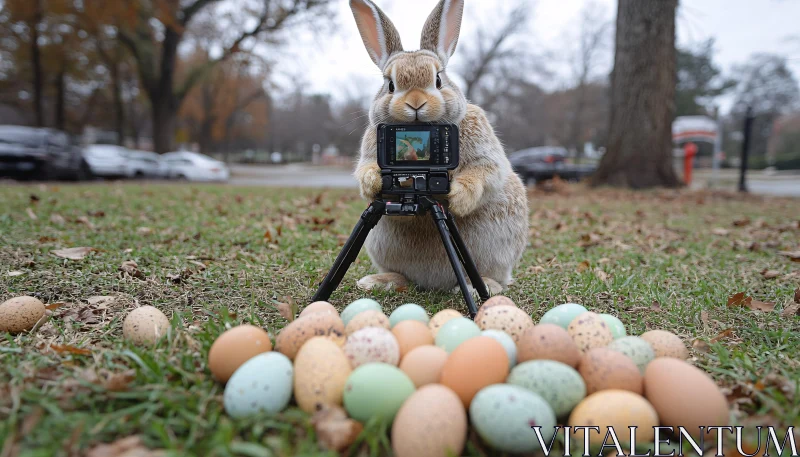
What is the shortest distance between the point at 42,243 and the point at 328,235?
2099mm

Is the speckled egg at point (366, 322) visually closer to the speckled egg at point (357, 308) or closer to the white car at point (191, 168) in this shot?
the speckled egg at point (357, 308)

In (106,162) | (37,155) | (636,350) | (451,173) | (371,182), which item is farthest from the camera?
(106,162)

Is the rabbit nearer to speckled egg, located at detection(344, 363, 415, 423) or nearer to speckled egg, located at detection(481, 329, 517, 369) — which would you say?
A: speckled egg, located at detection(481, 329, 517, 369)

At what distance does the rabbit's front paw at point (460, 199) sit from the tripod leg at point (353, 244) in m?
0.30

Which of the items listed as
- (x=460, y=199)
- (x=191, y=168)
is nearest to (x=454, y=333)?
(x=460, y=199)

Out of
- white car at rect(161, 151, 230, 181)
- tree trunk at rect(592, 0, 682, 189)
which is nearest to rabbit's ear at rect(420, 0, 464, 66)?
tree trunk at rect(592, 0, 682, 189)

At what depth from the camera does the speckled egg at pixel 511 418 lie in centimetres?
123

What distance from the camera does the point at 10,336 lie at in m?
1.87

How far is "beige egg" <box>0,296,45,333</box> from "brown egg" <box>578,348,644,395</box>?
6.89 feet

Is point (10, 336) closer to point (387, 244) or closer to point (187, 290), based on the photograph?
point (187, 290)

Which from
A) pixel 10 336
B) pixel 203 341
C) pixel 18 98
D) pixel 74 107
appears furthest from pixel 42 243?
pixel 74 107

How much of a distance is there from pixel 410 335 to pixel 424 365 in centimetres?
19

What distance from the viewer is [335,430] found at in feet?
4.12

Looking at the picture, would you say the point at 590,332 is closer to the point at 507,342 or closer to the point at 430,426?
the point at 507,342
